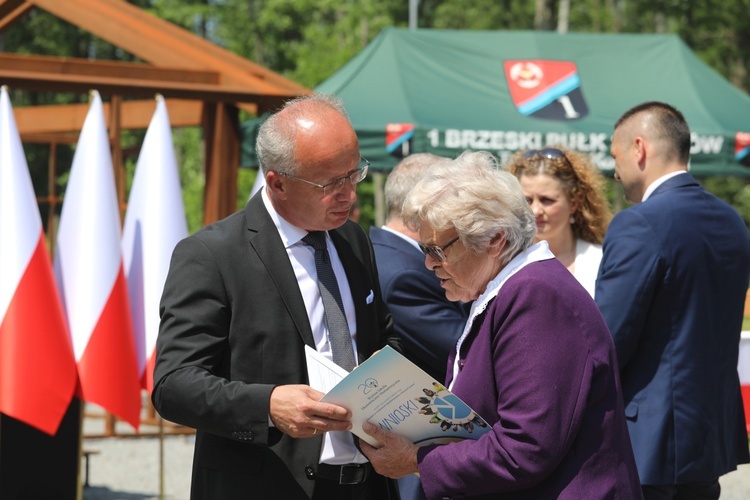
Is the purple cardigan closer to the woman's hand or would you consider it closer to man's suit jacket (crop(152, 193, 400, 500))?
the woman's hand

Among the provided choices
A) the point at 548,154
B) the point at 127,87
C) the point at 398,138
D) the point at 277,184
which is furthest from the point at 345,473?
the point at 398,138

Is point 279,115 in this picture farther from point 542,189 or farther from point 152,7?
point 152,7

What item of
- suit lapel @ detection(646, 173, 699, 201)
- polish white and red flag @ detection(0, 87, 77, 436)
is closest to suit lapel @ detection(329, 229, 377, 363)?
suit lapel @ detection(646, 173, 699, 201)

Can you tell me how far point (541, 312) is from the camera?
212 centimetres

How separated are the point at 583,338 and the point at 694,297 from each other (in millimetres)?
1188

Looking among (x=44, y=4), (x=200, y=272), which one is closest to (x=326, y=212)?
(x=200, y=272)

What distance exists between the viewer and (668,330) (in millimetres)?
3150

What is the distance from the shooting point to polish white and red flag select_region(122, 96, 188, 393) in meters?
5.48

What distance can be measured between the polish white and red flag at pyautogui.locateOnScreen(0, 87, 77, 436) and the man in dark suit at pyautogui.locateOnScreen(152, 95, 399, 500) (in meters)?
2.42

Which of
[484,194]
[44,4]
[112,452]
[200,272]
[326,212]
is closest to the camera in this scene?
[484,194]

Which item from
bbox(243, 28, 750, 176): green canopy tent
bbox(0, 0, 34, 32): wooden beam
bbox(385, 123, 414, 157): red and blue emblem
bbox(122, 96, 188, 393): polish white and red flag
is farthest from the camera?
bbox(243, 28, 750, 176): green canopy tent

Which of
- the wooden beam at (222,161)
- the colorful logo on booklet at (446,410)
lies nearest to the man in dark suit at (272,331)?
the colorful logo on booklet at (446,410)

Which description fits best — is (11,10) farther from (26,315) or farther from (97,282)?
(26,315)

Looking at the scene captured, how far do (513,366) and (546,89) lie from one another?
7892mm
